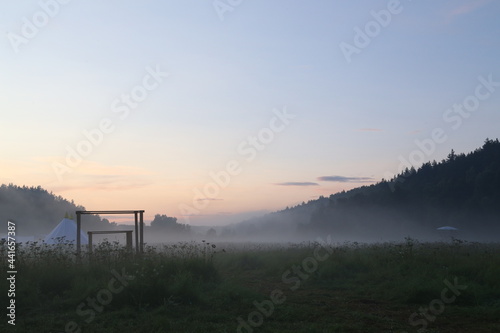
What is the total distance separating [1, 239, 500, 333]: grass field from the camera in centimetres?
768

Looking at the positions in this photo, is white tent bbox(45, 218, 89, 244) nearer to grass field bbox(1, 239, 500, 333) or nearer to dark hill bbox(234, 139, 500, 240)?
grass field bbox(1, 239, 500, 333)

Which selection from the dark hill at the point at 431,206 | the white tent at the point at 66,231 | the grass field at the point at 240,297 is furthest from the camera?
the dark hill at the point at 431,206

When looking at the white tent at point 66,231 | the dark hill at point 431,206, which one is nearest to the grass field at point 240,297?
the white tent at point 66,231

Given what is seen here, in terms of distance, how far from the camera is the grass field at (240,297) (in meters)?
7.68

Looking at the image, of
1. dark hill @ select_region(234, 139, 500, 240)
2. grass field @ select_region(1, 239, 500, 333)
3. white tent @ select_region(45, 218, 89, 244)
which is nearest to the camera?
grass field @ select_region(1, 239, 500, 333)

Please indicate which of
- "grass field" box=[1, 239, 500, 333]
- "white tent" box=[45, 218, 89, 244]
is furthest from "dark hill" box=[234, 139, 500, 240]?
"grass field" box=[1, 239, 500, 333]

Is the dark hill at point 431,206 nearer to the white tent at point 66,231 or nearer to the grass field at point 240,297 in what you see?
the white tent at point 66,231

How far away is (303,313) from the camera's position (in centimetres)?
855

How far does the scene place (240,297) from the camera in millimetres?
9641

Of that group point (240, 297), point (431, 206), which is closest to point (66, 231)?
point (240, 297)

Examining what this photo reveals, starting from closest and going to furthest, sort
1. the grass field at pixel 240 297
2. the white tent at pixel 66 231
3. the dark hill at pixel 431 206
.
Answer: the grass field at pixel 240 297 → the white tent at pixel 66 231 → the dark hill at pixel 431 206

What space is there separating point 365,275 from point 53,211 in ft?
445

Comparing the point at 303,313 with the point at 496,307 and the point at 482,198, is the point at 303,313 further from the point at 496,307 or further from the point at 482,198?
the point at 482,198

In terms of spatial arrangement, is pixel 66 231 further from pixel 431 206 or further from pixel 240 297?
pixel 431 206
